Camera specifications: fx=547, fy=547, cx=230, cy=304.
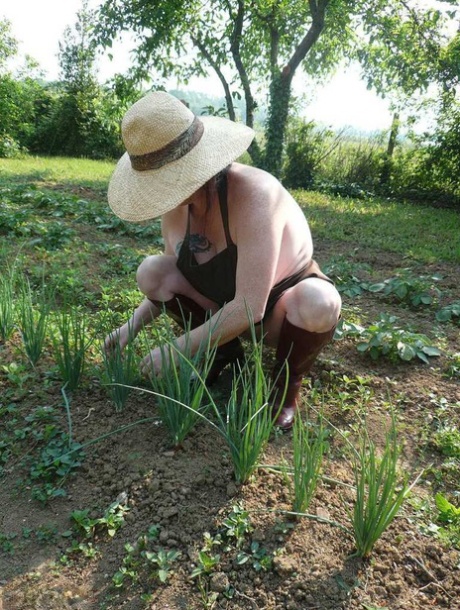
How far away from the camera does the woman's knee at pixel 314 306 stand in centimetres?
197

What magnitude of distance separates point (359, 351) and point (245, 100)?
9.26 meters

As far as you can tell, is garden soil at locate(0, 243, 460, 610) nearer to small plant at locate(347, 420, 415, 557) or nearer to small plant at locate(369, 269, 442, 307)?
small plant at locate(347, 420, 415, 557)

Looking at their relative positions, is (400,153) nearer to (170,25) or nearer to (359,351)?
(170,25)

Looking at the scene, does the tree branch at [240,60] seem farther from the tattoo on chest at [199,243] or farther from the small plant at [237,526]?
the small plant at [237,526]

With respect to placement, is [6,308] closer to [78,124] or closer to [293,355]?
[293,355]

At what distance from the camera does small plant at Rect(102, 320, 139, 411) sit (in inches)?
73.4

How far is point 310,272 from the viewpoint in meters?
2.22

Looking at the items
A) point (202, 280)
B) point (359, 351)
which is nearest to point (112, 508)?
point (202, 280)

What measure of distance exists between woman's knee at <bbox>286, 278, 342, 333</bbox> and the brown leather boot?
36 mm

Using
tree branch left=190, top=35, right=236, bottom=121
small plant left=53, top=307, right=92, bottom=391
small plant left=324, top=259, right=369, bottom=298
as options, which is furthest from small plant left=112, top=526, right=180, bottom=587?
tree branch left=190, top=35, right=236, bottom=121

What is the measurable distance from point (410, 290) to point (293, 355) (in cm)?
189

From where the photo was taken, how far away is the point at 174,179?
68.9 inches

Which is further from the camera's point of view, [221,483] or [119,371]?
[119,371]

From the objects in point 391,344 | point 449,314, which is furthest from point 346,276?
point 391,344
